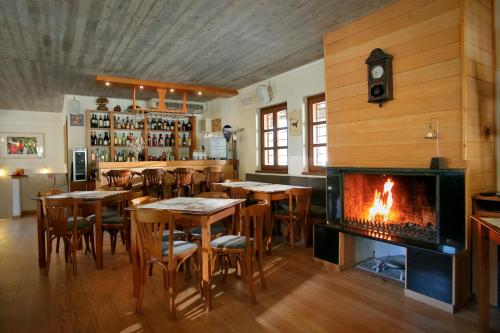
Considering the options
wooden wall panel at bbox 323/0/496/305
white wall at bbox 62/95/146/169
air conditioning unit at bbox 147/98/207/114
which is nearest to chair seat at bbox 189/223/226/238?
wooden wall panel at bbox 323/0/496/305

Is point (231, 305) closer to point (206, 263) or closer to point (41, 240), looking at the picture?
point (206, 263)

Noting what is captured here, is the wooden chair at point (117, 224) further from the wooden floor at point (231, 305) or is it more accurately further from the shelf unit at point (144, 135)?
the shelf unit at point (144, 135)

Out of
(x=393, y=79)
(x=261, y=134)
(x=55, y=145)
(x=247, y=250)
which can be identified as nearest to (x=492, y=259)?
(x=393, y=79)

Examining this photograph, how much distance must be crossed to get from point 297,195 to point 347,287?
1.47m

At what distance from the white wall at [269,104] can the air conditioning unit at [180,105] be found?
0.21 m

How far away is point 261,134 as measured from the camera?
21.5 ft

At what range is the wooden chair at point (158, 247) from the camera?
2480mm

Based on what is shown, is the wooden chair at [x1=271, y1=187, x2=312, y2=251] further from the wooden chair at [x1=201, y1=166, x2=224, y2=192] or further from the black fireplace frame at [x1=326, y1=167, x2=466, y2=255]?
the wooden chair at [x1=201, y1=166, x2=224, y2=192]

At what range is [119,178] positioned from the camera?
5.86m

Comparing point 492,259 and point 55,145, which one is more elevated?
point 55,145

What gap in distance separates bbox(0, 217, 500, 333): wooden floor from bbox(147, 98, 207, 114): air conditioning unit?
14.7 feet

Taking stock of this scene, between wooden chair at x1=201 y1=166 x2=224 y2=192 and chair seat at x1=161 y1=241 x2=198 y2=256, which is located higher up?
wooden chair at x1=201 y1=166 x2=224 y2=192

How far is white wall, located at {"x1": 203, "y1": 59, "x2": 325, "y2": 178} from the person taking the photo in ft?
17.2

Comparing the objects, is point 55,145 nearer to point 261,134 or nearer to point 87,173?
point 87,173
